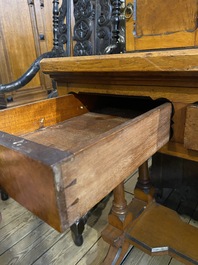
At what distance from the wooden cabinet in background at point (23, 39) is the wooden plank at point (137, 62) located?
1407 millimetres

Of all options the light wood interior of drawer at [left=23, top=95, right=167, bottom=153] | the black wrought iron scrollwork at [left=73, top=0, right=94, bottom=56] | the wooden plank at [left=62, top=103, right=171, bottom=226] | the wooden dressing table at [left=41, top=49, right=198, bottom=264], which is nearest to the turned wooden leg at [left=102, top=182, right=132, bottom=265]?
the wooden dressing table at [left=41, top=49, right=198, bottom=264]

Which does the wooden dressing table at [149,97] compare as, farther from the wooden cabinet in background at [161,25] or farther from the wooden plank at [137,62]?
the wooden cabinet in background at [161,25]

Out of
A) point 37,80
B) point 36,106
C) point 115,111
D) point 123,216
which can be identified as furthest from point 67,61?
point 37,80

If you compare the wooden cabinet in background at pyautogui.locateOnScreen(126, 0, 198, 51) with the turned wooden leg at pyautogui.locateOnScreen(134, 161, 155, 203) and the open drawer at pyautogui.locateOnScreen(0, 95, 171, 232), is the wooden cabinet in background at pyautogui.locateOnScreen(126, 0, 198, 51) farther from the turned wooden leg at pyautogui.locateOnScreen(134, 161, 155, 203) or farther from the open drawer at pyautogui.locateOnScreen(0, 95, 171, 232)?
the turned wooden leg at pyautogui.locateOnScreen(134, 161, 155, 203)

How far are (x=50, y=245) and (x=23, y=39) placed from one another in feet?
5.76

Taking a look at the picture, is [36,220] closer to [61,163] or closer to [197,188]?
[197,188]

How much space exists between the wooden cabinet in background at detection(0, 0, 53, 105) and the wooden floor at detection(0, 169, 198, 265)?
120 cm

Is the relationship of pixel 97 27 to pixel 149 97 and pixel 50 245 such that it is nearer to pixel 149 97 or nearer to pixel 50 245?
pixel 149 97

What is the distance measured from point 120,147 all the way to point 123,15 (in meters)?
0.69

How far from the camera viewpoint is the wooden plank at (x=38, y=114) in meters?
0.55

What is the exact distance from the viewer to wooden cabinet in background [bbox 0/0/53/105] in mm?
1763

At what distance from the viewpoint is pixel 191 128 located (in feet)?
1.63

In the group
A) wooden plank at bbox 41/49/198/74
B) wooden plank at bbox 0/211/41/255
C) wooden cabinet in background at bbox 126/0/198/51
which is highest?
wooden cabinet in background at bbox 126/0/198/51

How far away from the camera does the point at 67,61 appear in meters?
0.61
